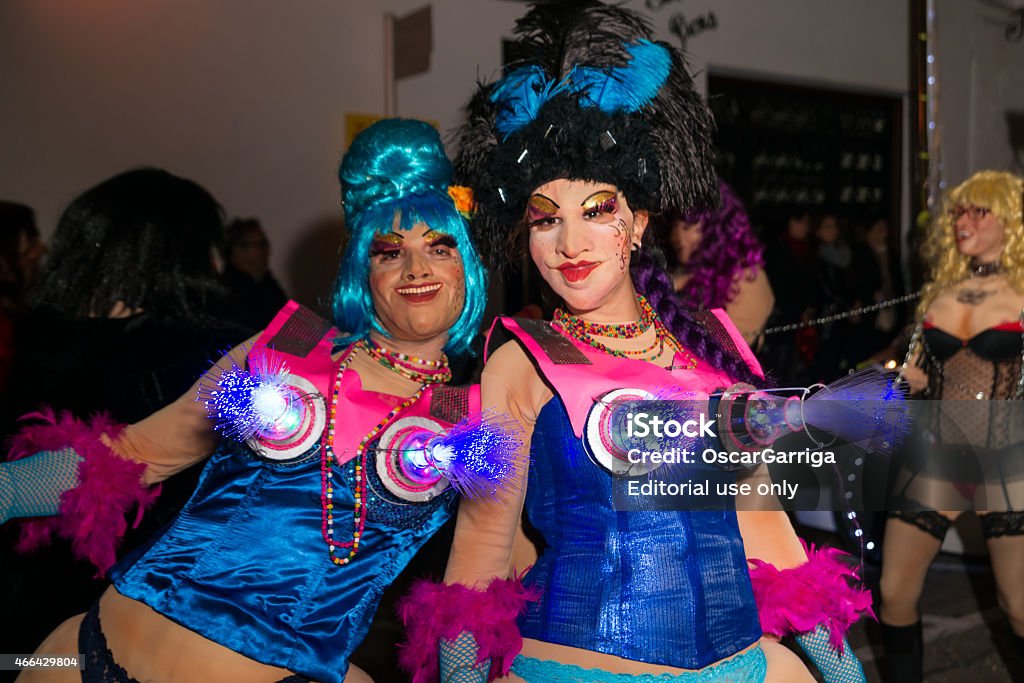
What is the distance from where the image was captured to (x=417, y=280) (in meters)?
1.75

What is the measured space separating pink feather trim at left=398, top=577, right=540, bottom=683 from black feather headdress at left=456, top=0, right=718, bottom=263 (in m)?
0.64

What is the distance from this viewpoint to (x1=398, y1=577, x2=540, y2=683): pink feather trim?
1428 mm

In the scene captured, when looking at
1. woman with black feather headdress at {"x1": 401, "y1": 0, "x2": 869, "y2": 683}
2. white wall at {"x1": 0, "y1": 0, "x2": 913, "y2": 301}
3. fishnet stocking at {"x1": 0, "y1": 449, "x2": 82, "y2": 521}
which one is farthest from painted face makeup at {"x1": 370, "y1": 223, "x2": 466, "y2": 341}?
white wall at {"x1": 0, "y1": 0, "x2": 913, "y2": 301}

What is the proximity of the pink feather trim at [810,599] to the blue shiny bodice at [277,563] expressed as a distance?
0.60 metres

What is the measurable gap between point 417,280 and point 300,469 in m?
0.42

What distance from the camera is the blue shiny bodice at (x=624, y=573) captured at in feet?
4.78

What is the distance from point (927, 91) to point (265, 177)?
3.73 m

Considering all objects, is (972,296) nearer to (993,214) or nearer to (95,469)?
(993,214)

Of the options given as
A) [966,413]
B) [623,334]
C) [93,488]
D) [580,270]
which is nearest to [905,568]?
[966,413]

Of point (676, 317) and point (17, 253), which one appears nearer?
point (676, 317)

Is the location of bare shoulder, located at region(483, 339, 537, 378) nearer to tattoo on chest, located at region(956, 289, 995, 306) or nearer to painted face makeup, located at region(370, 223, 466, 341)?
painted face makeup, located at region(370, 223, 466, 341)

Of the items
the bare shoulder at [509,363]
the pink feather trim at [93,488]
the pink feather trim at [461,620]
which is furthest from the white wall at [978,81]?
the pink feather trim at [93,488]

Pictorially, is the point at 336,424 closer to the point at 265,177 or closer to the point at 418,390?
the point at 418,390

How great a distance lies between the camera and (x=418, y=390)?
5.89ft
